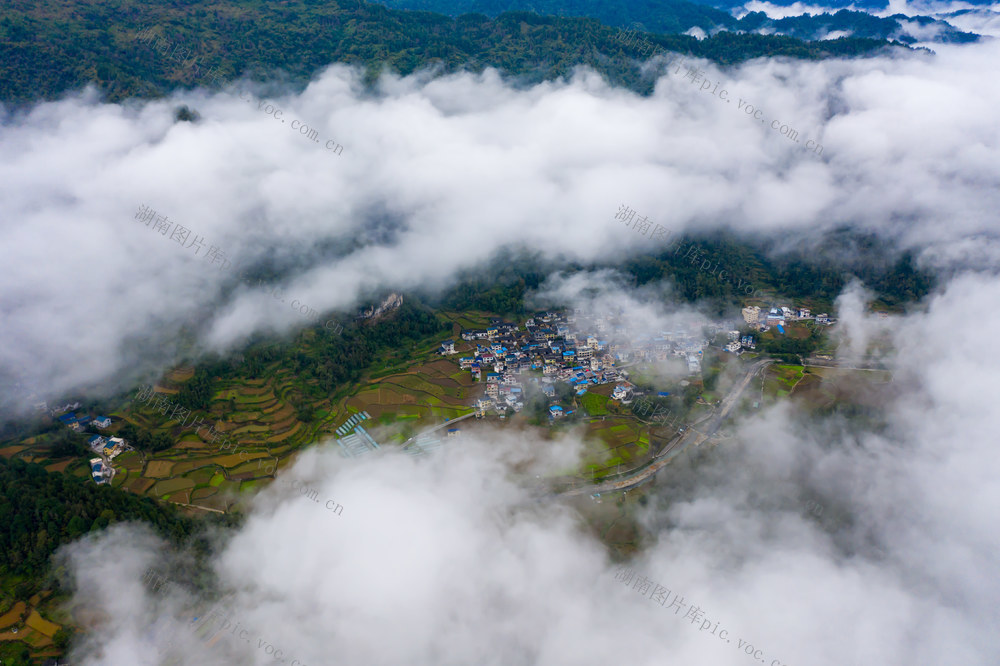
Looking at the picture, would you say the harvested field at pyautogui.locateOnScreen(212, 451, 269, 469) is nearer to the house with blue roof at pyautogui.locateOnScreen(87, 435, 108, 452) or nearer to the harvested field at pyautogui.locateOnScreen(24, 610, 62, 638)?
the house with blue roof at pyautogui.locateOnScreen(87, 435, 108, 452)

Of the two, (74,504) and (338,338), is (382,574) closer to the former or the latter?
(74,504)

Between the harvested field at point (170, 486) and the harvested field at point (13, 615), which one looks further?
the harvested field at point (170, 486)

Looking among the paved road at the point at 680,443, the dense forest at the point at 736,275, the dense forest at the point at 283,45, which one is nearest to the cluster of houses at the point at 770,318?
the dense forest at the point at 736,275

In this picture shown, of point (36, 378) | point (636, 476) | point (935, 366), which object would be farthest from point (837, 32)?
point (36, 378)

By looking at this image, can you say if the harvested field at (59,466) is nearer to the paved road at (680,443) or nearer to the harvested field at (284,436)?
the harvested field at (284,436)

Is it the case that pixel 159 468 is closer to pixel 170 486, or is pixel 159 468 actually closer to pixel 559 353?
pixel 170 486

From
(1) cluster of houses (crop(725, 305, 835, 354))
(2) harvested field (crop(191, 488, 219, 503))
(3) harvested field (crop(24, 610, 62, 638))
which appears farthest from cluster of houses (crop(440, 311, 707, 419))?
(3) harvested field (crop(24, 610, 62, 638))

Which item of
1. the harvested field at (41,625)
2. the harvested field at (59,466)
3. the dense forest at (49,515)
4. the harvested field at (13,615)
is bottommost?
the harvested field at (59,466)
